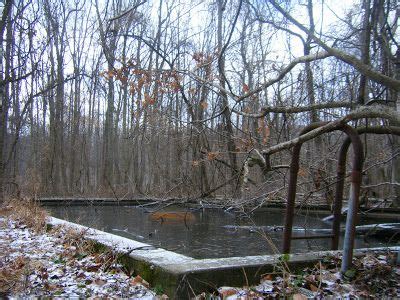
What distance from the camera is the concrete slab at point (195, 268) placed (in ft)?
11.9

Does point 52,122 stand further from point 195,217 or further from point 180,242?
point 180,242

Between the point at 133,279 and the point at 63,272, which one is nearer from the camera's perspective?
the point at 133,279

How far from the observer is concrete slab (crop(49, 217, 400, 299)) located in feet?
11.9

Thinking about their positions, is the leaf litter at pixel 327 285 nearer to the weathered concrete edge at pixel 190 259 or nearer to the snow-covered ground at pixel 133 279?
the snow-covered ground at pixel 133 279

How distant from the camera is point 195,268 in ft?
12.2

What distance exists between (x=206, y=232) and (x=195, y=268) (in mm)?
6160

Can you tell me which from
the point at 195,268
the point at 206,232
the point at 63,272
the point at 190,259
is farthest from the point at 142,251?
the point at 206,232

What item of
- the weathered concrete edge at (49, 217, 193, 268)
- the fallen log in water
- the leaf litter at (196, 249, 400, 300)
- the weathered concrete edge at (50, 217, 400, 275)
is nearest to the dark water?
the fallen log in water

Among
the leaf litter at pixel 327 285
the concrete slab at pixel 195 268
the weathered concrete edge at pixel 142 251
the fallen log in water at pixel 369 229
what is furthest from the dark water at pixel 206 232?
the leaf litter at pixel 327 285

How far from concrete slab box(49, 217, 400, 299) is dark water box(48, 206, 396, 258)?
1169 mm

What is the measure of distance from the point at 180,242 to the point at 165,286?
15.1 ft

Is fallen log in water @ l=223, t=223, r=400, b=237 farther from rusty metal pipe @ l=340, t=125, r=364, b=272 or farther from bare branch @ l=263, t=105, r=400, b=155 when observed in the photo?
rusty metal pipe @ l=340, t=125, r=364, b=272

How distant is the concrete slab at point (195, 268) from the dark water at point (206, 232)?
1.17 metres

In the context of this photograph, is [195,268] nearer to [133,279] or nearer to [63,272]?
[133,279]
